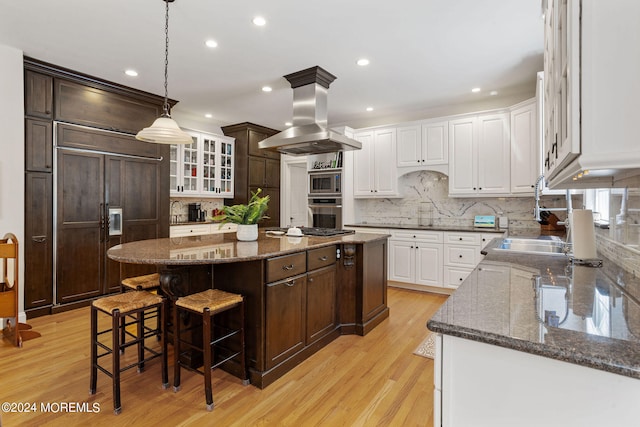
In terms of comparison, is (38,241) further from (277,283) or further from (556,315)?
(556,315)

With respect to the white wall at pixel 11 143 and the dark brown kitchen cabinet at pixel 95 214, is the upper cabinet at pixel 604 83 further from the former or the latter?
the dark brown kitchen cabinet at pixel 95 214

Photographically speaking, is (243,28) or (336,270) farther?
(336,270)

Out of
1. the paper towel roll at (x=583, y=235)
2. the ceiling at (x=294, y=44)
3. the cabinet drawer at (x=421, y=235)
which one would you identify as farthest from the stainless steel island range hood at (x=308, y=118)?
the paper towel roll at (x=583, y=235)

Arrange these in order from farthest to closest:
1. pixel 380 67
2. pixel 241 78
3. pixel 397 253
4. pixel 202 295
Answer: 1. pixel 397 253
2. pixel 241 78
3. pixel 380 67
4. pixel 202 295

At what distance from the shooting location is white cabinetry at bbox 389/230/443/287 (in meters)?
4.53

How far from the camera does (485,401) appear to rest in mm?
905

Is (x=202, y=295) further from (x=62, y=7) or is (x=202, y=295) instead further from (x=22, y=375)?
(x=62, y=7)

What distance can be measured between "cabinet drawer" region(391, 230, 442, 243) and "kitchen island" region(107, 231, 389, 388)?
1.78 metres

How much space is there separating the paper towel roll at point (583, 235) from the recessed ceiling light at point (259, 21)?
8.55ft

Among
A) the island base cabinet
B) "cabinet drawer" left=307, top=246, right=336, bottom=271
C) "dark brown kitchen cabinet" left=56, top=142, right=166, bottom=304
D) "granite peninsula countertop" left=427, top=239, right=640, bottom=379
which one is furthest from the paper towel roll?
"dark brown kitchen cabinet" left=56, top=142, right=166, bottom=304

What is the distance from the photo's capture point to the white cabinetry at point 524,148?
Result: 13.1 ft

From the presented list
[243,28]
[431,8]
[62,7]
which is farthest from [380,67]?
[62,7]

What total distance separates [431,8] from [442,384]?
2.67 meters

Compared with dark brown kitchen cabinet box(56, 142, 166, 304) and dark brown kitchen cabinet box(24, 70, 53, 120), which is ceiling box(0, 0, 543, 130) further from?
dark brown kitchen cabinet box(56, 142, 166, 304)
